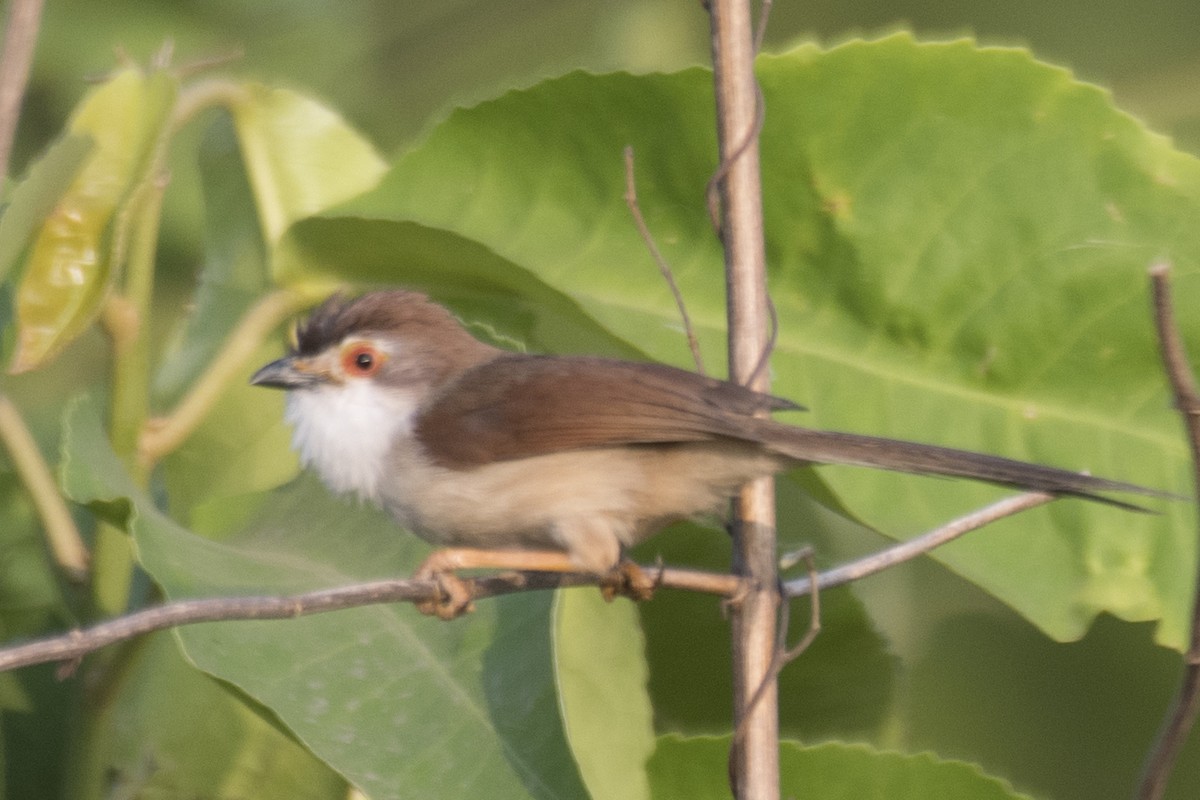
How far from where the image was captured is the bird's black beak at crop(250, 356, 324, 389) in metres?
2.36

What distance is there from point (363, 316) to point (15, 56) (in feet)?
2.65

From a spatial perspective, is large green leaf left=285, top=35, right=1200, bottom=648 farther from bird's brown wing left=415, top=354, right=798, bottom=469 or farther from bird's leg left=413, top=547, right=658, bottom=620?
bird's leg left=413, top=547, right=658, bottom=620

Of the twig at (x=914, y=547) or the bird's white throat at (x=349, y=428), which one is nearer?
the twig at (x=914, y=547)

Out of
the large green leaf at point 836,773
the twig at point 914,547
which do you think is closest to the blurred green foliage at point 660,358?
the large green leaf at point 836,773

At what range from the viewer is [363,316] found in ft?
8.16

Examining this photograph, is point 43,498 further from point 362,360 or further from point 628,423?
point 628,423

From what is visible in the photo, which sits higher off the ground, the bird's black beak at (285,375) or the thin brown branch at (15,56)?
the thin brown branch at (15,56)

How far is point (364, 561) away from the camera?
2.13 meters

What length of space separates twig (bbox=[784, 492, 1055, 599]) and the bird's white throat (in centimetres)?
73

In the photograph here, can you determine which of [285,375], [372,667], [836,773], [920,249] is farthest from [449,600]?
[920,249]

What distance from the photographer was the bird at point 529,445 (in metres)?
2.05

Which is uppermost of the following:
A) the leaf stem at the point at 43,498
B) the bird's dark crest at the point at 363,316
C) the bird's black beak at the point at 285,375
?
the bird's dark crest at the point at 363,316

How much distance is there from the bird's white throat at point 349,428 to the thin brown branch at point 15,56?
0.66 meters

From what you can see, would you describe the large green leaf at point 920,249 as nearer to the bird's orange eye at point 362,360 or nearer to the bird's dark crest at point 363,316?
the bird's dark crest at point 363,316
